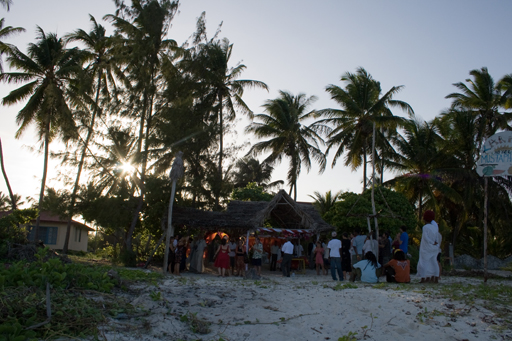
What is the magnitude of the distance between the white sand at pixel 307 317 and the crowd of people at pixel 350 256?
225 centimetres

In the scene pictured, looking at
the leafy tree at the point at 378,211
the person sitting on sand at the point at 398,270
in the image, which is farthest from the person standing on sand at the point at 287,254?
the leafy tree at the point at 378,211

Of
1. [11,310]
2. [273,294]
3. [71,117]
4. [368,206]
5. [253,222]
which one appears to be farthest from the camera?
[368,206]

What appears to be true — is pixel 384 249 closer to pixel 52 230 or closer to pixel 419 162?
pixel 419 162

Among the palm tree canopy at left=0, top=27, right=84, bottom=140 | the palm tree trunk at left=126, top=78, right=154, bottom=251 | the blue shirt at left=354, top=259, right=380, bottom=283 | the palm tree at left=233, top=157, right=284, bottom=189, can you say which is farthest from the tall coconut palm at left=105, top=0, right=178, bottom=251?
the palm tree at left=233, top=157, right=284, bottom=189

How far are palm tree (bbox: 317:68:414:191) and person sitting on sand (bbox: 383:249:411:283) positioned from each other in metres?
15.9

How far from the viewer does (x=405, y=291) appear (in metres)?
7.73

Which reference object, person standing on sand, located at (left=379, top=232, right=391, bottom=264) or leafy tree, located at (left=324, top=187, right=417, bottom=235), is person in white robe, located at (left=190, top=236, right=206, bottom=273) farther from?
leafy tree, located at (left=324, top=187, right=417, bottom=235)

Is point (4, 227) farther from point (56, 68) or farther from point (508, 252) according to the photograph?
point (508, 252)

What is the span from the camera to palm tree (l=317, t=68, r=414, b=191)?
83.2 feet

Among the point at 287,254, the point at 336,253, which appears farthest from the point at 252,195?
the point at 336,253

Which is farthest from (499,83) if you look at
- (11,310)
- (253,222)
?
(11,310)

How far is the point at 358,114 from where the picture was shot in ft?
84.1

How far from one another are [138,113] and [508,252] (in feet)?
78.0

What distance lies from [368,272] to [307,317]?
4210 millimetres
